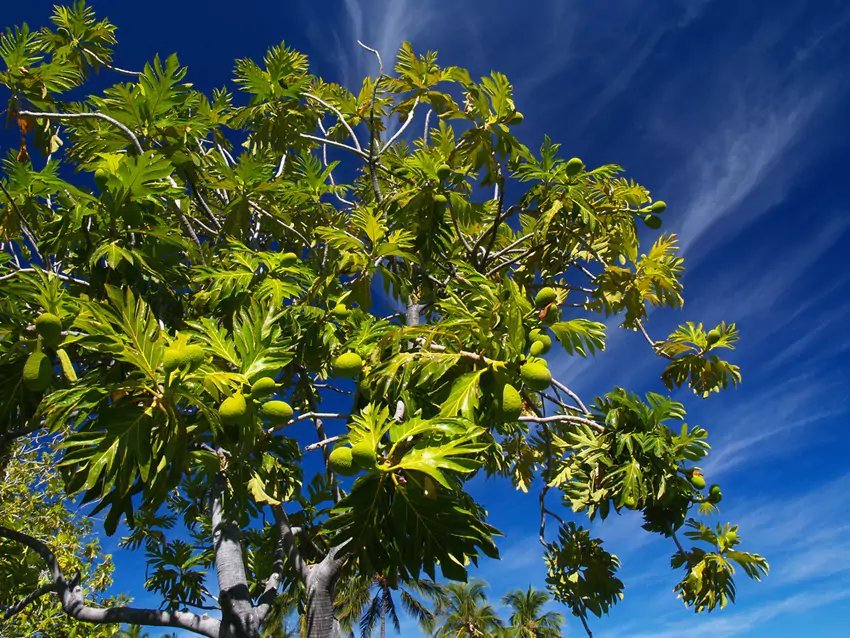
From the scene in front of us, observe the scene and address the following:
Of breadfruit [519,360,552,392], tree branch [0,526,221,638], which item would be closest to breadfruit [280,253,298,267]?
breadfruit [519,360,552,392]

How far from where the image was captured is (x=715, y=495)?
4.50m

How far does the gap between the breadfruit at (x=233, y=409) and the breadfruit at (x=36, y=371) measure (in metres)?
0.73

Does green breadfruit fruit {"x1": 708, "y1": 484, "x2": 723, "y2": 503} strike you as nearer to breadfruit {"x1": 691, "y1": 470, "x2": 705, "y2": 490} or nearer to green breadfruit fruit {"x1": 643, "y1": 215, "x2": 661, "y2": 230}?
breadfruit {"x1": 691, "y1": 470, "x2": 705, "y2": 490}

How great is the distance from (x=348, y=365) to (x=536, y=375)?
40.3 inches

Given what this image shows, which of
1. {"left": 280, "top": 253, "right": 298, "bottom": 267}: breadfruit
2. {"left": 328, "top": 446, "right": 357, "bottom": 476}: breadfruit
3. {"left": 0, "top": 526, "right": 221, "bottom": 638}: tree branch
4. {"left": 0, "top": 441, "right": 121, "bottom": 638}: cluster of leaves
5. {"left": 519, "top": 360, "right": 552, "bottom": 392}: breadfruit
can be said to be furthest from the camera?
{"left": 0, "top": 441, "right": 121, "bottom": 638}: cluster of leaves

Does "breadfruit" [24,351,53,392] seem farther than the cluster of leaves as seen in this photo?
No

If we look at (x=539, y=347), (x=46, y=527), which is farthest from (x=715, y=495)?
(x=46, y=527)

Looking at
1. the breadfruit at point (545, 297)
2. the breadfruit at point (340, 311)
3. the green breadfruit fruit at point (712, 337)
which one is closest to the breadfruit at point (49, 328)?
the breadfruit at point (340, 311)

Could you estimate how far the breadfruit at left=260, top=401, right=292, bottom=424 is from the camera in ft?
7.72

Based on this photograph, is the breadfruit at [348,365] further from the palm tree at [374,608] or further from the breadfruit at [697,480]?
the palm tree at [374,608]

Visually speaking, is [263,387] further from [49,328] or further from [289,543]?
[289,543]

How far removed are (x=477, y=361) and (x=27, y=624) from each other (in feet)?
39.9

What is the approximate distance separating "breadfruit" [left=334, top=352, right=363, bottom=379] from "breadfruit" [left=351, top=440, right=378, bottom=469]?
39.6 inches

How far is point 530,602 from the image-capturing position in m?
38.9
